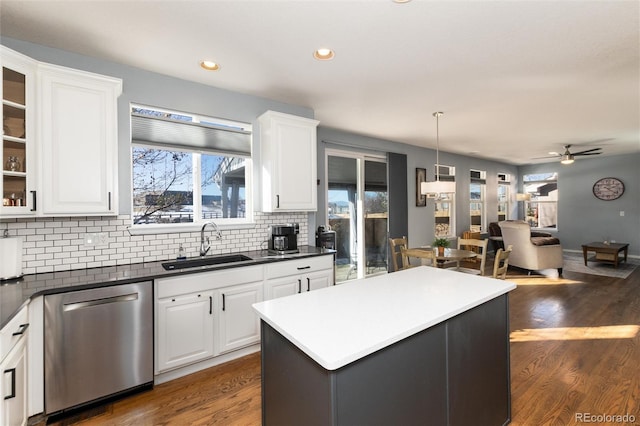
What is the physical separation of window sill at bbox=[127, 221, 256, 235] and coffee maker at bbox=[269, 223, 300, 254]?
30cm

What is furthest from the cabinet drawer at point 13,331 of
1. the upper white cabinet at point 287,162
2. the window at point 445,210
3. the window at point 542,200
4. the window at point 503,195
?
the window at point 542,200

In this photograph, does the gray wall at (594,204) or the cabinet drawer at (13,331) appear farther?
the gray wall at (594,204)

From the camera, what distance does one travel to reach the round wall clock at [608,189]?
745 cm

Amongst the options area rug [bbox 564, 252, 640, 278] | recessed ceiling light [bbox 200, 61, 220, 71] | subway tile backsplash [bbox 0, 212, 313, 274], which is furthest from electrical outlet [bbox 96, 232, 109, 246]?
area rug [bbox 564, 252, 640, 278]

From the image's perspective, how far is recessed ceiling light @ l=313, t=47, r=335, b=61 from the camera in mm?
2373

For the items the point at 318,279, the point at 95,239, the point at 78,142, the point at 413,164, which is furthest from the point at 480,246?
the point at 78,142

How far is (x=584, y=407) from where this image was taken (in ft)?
6.73

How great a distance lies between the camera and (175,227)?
9.39ft

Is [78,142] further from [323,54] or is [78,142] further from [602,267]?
[602,267]

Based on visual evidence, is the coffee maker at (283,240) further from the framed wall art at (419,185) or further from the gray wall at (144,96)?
the framed wall art at (419,185)

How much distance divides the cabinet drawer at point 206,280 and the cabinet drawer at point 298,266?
0.13 m

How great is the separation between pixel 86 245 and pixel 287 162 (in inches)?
77.1

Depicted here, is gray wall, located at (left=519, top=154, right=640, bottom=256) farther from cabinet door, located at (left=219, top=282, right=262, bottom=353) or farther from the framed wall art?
cabinet door, located at (left=219, top=282, right=262, bottom=353)

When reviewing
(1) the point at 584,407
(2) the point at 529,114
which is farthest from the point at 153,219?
(2) the point at 529,114
